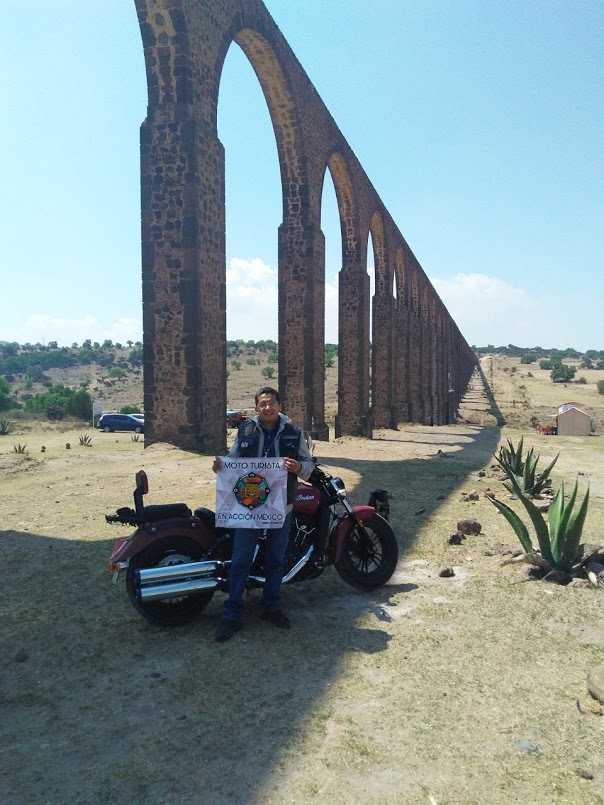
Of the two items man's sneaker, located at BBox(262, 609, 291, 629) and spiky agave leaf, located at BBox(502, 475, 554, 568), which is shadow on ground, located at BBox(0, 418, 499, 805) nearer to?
man's sneaker, located at BBox(262, 609, 291, 629)

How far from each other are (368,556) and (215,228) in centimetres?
835

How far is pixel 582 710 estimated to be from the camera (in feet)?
8.29

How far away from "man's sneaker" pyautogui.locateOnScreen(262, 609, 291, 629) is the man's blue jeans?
21 millimetres

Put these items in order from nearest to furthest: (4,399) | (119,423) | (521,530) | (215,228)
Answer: (521,530) → (215,228) → (119,423) → (4,399)

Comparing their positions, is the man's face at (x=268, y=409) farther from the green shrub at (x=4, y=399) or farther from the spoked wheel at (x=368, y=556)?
the green shrub at (x=4, y=399)

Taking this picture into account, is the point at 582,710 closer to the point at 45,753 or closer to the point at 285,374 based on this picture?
the point at 45,753

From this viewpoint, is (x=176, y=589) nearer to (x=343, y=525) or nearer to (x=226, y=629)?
(x=226, y=629)

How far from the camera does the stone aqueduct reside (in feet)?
33.5

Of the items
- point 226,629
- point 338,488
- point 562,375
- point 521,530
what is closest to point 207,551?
point 226,629

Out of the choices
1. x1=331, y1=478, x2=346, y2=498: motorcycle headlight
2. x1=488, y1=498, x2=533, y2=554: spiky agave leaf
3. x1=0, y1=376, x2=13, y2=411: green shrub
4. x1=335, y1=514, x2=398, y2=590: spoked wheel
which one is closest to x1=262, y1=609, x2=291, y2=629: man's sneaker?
x1=335, y1=514, x2=398, y2=590: spoked wheel

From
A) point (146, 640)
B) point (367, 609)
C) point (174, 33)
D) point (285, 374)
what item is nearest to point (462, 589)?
point (367, 609)

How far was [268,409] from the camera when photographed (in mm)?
3510

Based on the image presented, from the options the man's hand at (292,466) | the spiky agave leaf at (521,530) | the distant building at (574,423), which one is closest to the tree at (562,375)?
the distant building at (574,423)

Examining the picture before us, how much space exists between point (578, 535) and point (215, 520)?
99.4 inches
